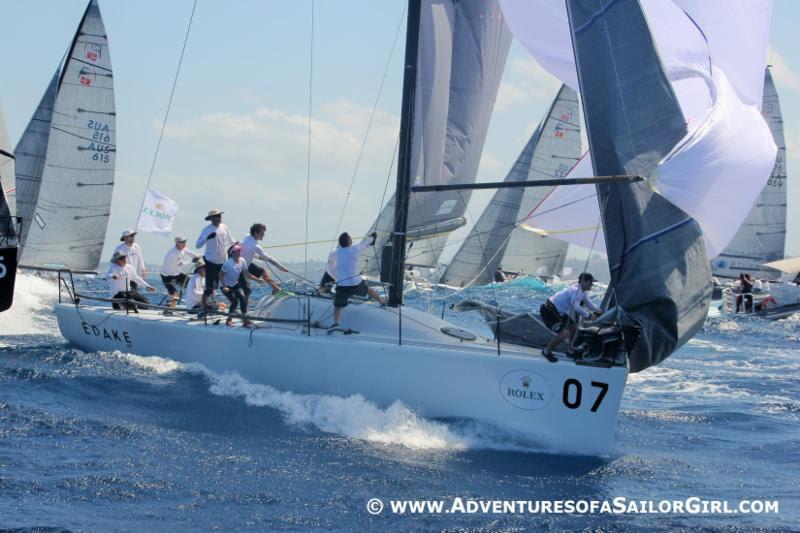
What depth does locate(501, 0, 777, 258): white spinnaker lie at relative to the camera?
28.2 feet

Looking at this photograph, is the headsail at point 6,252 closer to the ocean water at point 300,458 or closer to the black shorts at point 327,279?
the ocean water at point 300,458


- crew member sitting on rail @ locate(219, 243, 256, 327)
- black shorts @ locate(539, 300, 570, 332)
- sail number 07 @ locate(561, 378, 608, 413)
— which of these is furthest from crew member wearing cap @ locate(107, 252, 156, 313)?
sail number 07 @ locate(561, 378, 608, 413)

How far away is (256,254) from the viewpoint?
36.4 feet

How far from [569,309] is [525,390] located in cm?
118

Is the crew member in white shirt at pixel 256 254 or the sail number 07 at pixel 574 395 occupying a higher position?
the crew member in white shirt at pixel 256 254

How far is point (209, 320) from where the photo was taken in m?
11.2

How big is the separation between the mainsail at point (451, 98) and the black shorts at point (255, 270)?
1.62 metres

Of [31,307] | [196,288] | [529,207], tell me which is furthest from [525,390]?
[529,207]

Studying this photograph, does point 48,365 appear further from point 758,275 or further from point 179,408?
point 758,275

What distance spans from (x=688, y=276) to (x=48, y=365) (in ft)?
24.9

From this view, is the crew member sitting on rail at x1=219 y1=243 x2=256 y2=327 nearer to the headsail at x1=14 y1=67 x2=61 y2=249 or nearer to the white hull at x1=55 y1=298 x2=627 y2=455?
the white hull at x1=55 y1=298 x2=627 y2=455

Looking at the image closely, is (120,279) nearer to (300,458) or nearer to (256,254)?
(256,254)

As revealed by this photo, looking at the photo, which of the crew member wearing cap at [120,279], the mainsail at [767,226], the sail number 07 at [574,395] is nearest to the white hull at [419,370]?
the sail number 07 at [574,395]

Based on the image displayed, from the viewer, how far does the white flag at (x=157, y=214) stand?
16.5 m
